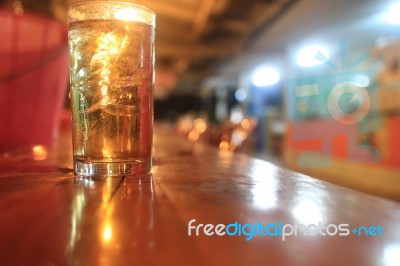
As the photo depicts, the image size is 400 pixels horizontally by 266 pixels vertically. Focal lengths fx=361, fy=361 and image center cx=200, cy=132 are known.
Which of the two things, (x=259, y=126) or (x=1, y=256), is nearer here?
(x=1, y=256)

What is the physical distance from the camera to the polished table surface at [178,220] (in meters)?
0.22

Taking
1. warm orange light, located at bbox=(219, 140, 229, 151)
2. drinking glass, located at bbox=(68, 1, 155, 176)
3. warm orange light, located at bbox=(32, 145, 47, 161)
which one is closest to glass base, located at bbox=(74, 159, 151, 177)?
drinking glass, located at bbox=(68, 1, 155, 176)

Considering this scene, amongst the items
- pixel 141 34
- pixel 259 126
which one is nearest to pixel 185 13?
pixel 141 34

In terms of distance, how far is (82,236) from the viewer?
25 cm

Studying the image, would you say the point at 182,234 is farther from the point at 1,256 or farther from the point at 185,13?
the point at 185,13

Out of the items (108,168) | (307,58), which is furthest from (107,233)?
(307,58)

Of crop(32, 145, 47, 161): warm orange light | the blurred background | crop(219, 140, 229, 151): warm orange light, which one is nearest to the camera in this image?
crop(32, 145, 47, 161): warm orange light

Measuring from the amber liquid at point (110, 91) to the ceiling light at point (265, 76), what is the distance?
33.5 feet

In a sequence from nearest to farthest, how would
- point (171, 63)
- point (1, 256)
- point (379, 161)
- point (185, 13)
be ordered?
1. point (1, 256)
2. point (185, 13)
3. point (379, 161)
4. point (171, 63)

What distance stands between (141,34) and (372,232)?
433mm

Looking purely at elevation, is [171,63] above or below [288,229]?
above

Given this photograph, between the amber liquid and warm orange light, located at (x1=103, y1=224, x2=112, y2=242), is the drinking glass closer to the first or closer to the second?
the amber liquid

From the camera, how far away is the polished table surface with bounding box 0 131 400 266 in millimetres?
225

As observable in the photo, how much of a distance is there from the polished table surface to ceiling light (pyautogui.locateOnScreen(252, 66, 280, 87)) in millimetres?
10358
